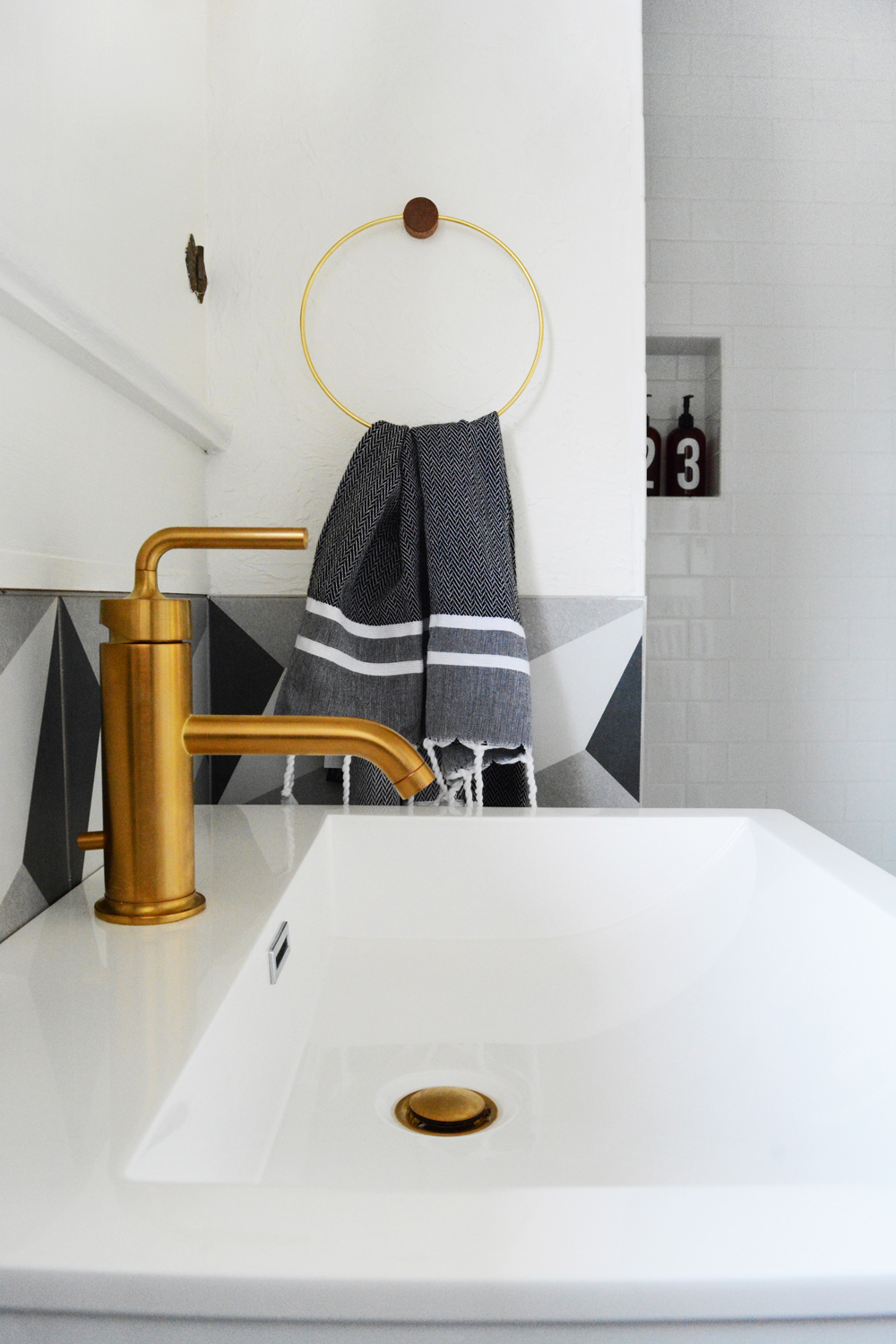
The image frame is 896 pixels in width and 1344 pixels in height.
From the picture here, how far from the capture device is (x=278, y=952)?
59cm

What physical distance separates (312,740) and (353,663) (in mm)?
453

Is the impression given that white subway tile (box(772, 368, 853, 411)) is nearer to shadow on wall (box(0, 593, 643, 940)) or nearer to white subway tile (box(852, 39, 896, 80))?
white subway tile (box(852, 39, 896, 80))

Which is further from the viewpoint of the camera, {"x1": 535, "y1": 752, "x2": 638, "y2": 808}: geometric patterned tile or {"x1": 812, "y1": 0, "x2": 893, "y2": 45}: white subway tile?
{"x1": 812, "y1": 0, "x2": 893, "y2": 45}: white subway tile

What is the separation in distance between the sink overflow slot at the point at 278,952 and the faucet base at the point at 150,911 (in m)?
0.05

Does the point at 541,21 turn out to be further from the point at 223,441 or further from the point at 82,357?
the point at 82,357

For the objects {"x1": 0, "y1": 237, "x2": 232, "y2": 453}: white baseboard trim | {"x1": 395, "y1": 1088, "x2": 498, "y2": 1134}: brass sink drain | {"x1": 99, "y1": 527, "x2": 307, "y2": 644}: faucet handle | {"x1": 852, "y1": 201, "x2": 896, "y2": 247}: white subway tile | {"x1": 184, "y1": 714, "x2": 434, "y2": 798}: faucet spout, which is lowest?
{"x1": 395, "y1": 1088, "x2": 498, "y2": 1134}: brass sink drain

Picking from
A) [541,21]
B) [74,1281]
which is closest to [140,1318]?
[74,1281]

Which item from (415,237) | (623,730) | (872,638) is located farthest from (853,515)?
(415,237)

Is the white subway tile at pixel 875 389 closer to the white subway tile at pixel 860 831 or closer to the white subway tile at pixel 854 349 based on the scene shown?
the white subway tile at pixel 854 349

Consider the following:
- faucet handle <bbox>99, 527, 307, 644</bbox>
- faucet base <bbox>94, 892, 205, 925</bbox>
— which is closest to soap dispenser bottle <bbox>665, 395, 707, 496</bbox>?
faucet handle <bbox>99, 527, 307, 644</bbox>

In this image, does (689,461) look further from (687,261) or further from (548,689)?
(548,689)

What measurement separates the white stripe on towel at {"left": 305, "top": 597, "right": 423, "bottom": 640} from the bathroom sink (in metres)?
0.22

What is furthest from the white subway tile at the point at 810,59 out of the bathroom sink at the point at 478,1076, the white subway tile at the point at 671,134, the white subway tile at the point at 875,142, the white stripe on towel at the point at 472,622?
the bathroom sink at the point at 478,1076

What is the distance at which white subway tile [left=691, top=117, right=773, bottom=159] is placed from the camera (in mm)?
1960
